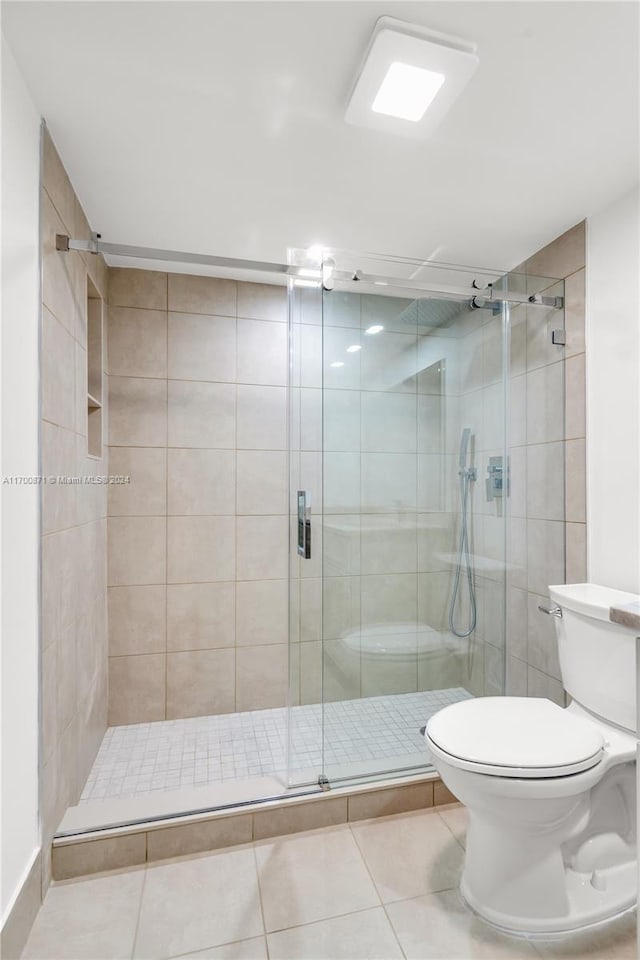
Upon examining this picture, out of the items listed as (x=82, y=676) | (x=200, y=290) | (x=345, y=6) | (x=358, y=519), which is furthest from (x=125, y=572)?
(x=345, y=6)

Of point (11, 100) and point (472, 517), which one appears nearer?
point (11, 100)

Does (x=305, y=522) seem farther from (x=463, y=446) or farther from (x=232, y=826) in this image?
(x=232, y=826)

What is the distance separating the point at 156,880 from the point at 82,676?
735mm

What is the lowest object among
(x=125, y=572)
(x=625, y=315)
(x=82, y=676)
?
(x=82, y=676)

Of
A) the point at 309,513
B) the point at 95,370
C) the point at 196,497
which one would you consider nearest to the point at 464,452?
the point at 309,513

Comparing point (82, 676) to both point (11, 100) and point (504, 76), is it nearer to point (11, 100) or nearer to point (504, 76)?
point (11, 100)

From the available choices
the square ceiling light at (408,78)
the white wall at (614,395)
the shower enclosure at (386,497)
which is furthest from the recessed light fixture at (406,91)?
the white wall at (614,395)

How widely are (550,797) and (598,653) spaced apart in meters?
0.51

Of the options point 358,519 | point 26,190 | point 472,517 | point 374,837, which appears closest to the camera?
point 26,190

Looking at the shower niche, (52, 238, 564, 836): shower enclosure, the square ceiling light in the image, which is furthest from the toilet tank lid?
the shower niche

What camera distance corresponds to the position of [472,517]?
2.07 metres

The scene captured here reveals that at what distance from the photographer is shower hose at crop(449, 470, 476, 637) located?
205 cm

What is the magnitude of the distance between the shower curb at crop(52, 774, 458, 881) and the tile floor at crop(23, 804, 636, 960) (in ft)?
0.11

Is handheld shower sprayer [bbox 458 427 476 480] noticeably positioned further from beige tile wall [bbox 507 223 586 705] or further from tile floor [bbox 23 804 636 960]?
tile floor [bbox 23 804 636 960]
